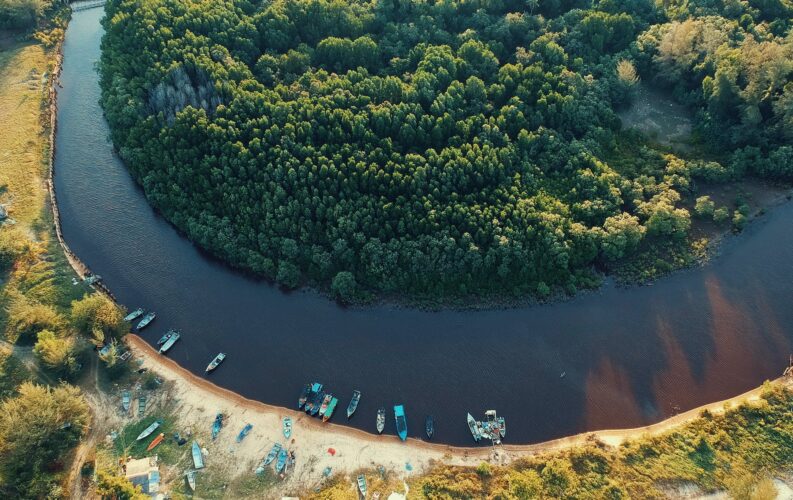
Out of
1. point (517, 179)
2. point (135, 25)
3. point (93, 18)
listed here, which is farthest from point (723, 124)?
point (93, 18)

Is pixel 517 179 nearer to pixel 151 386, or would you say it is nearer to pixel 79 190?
pixel 151 386

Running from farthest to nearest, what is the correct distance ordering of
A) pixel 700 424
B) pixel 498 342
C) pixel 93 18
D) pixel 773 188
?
pixel 93 18 < pixel 773 188 < pixel 498 342 < pixel 700 424

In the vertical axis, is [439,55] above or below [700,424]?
above

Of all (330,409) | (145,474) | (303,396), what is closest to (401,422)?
(330,409)

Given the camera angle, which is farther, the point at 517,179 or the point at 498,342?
the point at 517,179

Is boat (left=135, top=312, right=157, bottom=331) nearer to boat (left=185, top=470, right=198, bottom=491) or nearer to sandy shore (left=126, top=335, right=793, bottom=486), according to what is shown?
sandy shore (left=126, top=335, right=793, bottom=486)

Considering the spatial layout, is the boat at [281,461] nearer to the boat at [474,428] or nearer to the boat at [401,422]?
the boat at [401,422]
